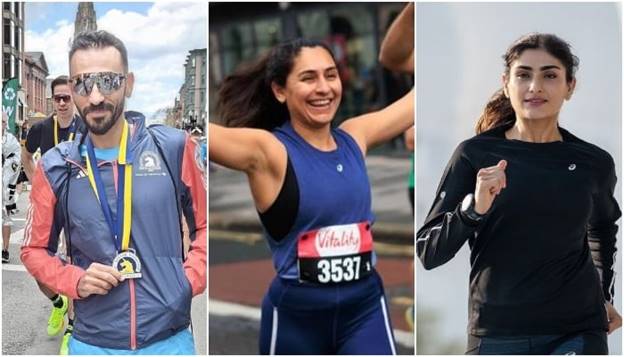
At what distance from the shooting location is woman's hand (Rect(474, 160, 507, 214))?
168 inches

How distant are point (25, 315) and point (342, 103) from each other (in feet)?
5.99

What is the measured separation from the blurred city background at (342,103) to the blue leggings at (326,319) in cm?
20

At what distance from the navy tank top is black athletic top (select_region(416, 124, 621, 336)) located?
1.35 feet

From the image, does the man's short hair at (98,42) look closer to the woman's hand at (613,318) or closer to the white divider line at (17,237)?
the white divider line at (17,237)

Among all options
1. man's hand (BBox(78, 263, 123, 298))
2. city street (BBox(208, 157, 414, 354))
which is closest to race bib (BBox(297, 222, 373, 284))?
city street (BBox(208, 157, 414, 354))

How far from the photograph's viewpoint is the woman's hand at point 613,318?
14.7ft

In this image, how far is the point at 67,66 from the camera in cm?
431

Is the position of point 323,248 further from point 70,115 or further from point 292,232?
point 70,115

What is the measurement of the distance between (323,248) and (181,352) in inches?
35.1

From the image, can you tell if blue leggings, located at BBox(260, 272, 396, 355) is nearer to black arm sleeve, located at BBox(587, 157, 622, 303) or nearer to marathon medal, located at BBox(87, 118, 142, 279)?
marathon medal, located at BBox(87, 118, 142, 279)

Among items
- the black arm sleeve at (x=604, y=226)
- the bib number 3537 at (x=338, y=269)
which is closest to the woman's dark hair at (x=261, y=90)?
the bib number 3537 at (x=338, y=269)

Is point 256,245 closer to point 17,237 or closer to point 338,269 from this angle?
point 338,269

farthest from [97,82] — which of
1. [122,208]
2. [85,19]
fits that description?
[122,208]

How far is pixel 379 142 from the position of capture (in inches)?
171
